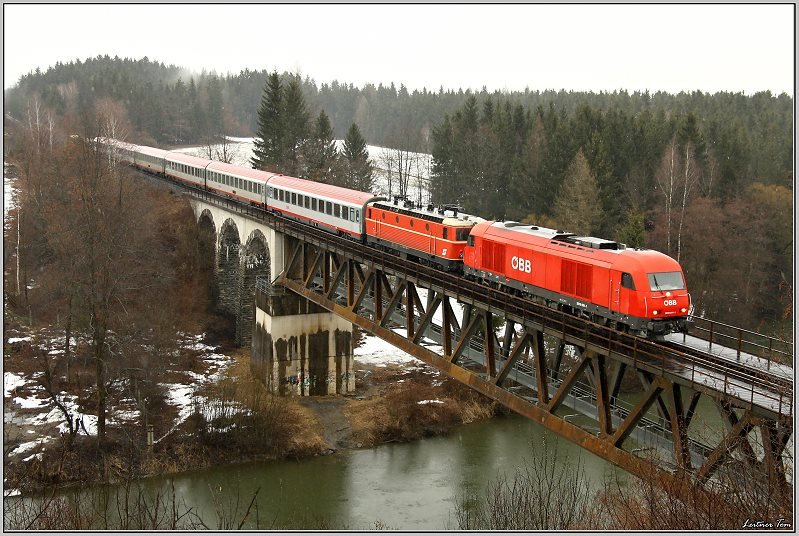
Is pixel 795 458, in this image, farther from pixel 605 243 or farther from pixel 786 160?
pixel 786 160

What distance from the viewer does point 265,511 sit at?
34.0 meters

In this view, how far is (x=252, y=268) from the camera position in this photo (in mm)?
54875

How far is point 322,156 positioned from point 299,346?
39.1 metres

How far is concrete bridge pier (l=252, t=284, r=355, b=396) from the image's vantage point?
157 ft

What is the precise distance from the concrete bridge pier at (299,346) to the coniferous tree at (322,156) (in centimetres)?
3280

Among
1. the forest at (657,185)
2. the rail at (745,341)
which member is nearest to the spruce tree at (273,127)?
the forest at (657,185)

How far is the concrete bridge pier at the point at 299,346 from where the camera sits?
1890 inches

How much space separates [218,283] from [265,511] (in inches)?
1237

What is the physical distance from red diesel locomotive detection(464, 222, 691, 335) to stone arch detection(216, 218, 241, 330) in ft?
113

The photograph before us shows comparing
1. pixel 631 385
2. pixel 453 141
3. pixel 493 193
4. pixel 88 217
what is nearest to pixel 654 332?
pixel 88 217

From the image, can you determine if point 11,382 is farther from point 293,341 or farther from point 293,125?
point 293,125

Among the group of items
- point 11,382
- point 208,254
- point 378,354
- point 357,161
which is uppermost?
point 357,161

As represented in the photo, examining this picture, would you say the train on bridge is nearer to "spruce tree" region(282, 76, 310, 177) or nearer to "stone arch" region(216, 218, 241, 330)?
"stone arch" region(216, 218, 241, 330)

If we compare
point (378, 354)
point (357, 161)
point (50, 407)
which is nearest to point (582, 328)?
point (50, 407)
